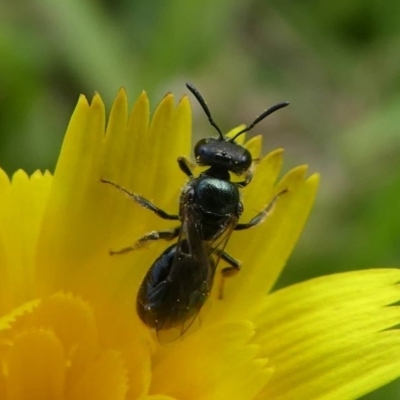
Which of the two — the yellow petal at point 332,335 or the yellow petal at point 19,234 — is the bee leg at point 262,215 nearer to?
the yellow petal at point 332,335

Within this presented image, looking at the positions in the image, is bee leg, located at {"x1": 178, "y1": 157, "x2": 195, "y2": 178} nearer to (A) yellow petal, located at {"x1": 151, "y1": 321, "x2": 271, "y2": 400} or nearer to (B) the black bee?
(B) the black bee

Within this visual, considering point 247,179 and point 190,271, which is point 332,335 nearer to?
point 190,271

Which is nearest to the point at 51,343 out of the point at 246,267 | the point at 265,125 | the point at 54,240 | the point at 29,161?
the point at 54,240

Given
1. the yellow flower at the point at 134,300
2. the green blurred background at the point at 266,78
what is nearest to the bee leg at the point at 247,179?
the yellow flower at the point at 134,300

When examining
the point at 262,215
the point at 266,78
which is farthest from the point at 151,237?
the point at 266,78

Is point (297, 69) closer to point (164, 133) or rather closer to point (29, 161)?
point (29, 161)
